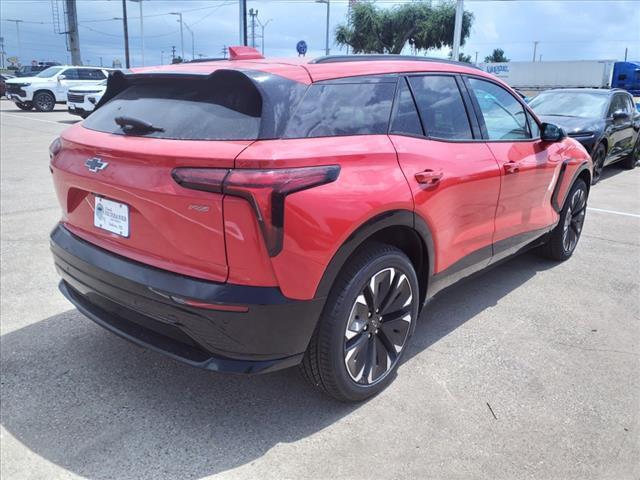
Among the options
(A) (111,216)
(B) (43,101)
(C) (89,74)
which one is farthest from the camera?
(C) (89,74)

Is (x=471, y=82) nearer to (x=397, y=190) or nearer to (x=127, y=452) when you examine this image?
(x=397, y=190)

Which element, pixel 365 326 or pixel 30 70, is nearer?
pixel 365 326

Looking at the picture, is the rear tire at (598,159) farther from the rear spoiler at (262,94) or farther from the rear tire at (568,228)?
the rear spoiler at (262,94)

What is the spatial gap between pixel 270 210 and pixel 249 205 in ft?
0.28

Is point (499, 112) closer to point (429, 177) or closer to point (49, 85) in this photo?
point (429, 177)

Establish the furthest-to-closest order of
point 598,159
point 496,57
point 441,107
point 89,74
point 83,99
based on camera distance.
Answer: point 496,57 → point 89,74 → point 83,99 → point 598,159 → point 441,107

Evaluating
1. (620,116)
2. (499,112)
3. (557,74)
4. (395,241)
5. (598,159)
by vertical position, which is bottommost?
(598,159)

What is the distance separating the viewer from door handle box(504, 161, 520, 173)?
11.9 ft

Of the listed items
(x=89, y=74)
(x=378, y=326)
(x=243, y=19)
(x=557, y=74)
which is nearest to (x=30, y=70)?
(x=89, y=74)

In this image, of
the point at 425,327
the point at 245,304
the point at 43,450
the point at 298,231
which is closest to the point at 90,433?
the point at 43,450

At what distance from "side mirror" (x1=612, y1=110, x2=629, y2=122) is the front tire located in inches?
332

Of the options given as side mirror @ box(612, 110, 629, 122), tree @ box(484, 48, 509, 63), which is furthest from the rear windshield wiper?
tree @ box(484, 48, 509, 63)

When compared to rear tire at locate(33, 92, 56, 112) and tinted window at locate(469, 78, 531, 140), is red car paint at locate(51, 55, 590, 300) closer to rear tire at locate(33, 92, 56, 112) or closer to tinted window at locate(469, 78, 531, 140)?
tinted window at locate(469, 78, 531, 140)

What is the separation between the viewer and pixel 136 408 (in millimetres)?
2758
